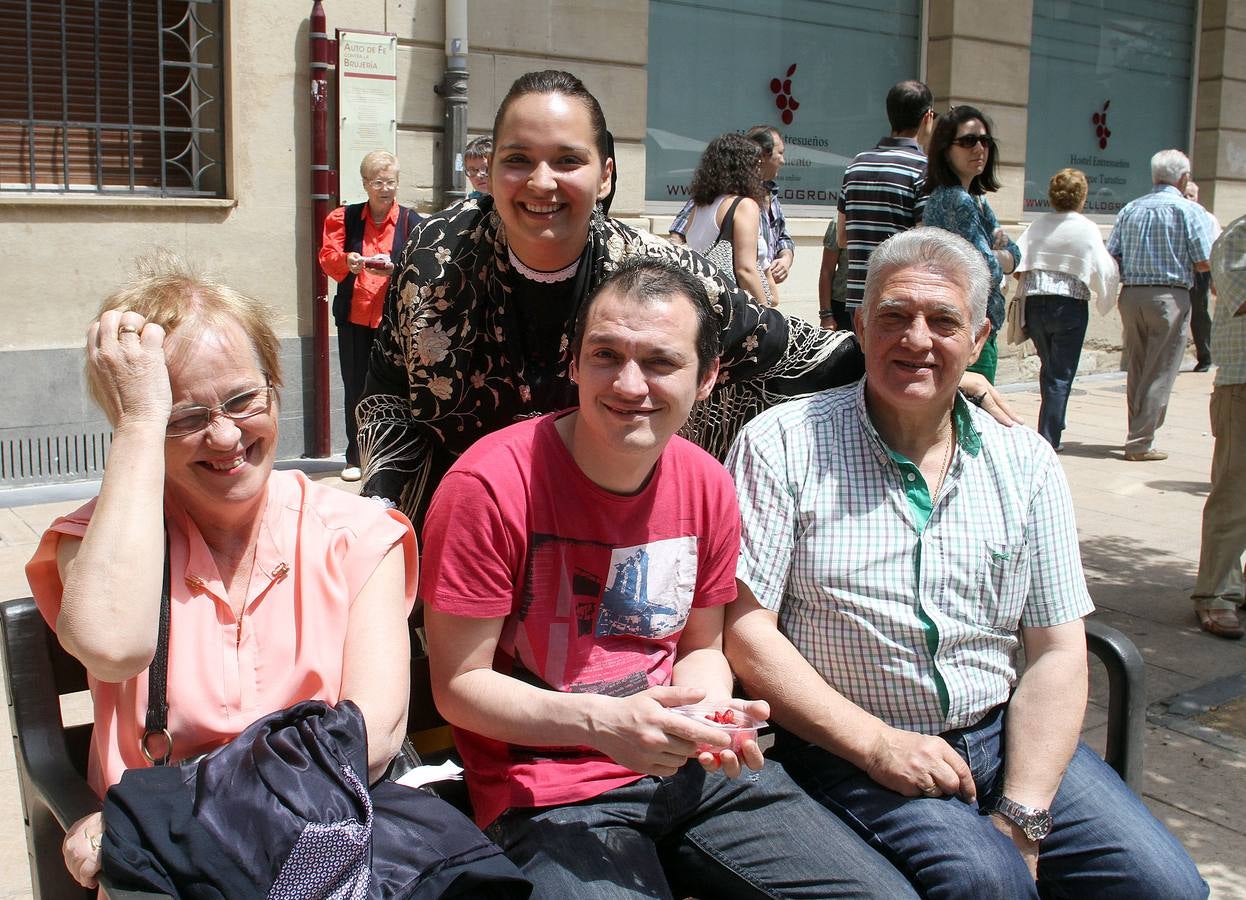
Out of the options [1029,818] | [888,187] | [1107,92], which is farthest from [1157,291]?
[1029,818]

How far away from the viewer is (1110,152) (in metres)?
13.6

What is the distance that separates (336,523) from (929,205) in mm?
4608

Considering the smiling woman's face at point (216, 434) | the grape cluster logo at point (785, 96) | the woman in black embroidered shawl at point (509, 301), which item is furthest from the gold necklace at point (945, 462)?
the grape cluster logo at point (785, 96)

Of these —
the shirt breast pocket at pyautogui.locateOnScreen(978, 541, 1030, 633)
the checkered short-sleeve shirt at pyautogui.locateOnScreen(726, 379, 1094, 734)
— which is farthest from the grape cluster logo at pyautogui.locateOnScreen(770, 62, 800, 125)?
the shirt breast pocket at pyautogui.locateOnScreen(978, 541, 1030, 633)

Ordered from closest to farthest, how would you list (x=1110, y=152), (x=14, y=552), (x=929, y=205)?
(x=14, y=552) → (x=929, y=205) → (x=1110, y=152)

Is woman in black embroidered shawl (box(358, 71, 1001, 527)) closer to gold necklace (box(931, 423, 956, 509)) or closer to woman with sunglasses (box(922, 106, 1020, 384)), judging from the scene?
gold necklace (box(931, 423, 956, 509))

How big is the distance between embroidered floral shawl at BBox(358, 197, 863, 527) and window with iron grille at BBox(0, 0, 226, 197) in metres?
5.07

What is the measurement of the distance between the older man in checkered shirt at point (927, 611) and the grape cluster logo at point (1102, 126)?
11932 mm

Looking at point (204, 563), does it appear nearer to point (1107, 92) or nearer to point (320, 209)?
point (320, 209)

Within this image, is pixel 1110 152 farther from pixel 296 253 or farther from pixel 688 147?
pixel 296 253

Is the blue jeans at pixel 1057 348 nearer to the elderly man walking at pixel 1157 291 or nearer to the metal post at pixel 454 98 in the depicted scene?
the elderly man walking at pixel 1157 291

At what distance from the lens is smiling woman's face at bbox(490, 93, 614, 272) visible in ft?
8.02

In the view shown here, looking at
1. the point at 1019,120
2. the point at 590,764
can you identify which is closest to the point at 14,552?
the point at 590,764

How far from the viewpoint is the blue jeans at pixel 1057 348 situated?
8383 mm
